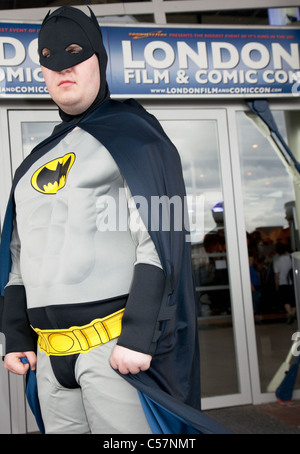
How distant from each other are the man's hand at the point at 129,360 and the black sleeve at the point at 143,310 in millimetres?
14

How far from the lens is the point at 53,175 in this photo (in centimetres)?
162

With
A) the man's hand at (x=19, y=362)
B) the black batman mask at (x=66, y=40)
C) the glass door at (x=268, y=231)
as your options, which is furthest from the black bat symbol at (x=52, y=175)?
the glass door at (x=268, y=231)

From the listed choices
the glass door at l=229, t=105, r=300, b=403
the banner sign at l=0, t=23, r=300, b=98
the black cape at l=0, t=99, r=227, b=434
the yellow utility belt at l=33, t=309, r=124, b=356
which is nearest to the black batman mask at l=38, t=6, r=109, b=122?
the black cape at l=0, t=99, r=227, b=434

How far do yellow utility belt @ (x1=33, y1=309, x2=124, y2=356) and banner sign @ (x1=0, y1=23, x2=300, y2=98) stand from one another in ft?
8.16

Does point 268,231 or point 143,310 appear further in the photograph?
point 268,231

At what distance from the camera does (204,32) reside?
388 centimetres

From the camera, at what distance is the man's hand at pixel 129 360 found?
1.43 metres

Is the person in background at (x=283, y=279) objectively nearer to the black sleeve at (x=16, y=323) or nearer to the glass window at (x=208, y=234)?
the glass window at (x=208, y=234)

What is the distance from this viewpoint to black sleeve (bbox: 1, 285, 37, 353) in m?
1.70

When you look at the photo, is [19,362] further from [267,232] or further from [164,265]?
[267,232]

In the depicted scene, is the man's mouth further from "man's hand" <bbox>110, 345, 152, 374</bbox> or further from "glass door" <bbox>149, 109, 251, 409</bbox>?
"glass door" <bbox>149, 109, 251, 409</bbox>

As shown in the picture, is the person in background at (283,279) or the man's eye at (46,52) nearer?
the man's eye at (46,52)

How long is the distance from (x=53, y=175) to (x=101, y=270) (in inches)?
13.4

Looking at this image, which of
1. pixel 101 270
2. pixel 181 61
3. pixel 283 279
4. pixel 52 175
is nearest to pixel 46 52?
pixel 52 175
